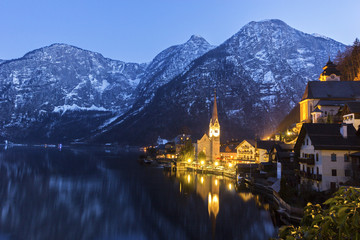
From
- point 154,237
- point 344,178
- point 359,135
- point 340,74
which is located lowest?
point 154,237

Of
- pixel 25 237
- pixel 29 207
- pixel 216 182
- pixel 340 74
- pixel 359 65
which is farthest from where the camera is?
pixel 340 74

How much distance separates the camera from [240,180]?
81.1m

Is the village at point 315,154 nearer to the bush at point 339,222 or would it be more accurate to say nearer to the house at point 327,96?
the house at point 327,96

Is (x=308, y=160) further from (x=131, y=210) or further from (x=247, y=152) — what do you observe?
(x=247, y=152)

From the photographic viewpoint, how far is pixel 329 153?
4878 centimetres

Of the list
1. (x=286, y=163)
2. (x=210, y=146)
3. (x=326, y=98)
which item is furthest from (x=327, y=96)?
(x=210, y=146)

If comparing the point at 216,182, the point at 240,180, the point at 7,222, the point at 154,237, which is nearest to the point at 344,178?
the point at 154,237

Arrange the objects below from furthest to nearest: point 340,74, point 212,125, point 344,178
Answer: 1. point 212,125
2. point 340,74
3. point 344,178

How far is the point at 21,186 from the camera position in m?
82.8

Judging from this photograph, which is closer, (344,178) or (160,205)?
(344,178)

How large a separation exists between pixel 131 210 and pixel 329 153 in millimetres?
35890

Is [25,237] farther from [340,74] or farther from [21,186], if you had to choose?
[340,74]

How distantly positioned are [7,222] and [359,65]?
112 m

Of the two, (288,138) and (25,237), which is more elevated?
(288,138)
